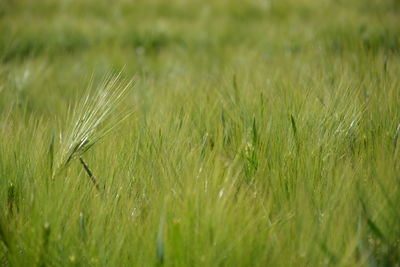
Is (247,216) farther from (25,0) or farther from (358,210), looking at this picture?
(25,0)

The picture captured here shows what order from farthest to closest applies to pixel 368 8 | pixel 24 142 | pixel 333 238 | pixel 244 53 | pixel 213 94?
pixel 368 8, pixel 244 53, pixel 213 94, pixel 24 142, pixel 333 238

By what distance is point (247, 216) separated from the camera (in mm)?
732

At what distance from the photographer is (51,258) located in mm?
750

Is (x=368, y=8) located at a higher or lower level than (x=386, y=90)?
lower

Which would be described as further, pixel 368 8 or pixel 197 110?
pixel 368 8

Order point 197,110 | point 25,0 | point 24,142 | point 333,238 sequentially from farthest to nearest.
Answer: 1. point 25,0
2. point 197,110
3. point 24,142
4. point 333,238

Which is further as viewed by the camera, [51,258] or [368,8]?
[368,8]

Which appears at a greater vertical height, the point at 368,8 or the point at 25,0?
the point at 25,0

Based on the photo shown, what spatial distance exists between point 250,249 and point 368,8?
363 centimetres

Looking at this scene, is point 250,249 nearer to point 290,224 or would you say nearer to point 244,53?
point 290,224

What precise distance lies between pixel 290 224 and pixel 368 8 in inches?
140

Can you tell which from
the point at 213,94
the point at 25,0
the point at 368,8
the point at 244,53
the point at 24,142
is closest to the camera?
the point at 24,142

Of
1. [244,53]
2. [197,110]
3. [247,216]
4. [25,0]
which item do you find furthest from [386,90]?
[25,0]

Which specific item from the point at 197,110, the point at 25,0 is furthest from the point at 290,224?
the point at 25,0
